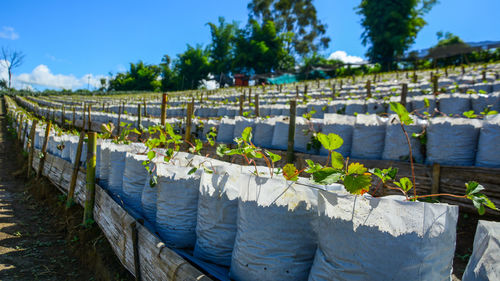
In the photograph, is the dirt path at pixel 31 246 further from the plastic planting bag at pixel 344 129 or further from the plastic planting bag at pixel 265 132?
the plastic planting bag at pixel 344 129

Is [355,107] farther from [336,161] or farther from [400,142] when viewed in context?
[336,161]

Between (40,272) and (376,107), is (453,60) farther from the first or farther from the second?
(40,272)

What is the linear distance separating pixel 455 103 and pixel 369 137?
9.68 ft

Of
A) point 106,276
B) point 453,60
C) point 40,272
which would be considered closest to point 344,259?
point 106,276

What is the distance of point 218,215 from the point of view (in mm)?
1679

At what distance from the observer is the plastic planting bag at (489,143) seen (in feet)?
8.82

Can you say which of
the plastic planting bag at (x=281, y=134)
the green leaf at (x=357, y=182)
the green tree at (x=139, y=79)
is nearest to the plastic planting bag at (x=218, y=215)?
the green leaf at (x=357, y=182)

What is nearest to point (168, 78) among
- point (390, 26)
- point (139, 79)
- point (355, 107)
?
point (139, 79)

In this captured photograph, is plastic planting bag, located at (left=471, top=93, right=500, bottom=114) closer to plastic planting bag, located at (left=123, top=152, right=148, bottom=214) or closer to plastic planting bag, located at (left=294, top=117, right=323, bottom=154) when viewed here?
plastic planting bag, located at (left=294, top=117, right=323, bottom=154)

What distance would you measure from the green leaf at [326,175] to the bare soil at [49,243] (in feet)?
6.61

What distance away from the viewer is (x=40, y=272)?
2.84 meters

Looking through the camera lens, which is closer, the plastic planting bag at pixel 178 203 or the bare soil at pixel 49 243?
the plastic planting bag at pixel 178 203

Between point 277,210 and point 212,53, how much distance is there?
52.7m

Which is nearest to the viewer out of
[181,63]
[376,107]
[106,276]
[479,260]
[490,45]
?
[479,260]
